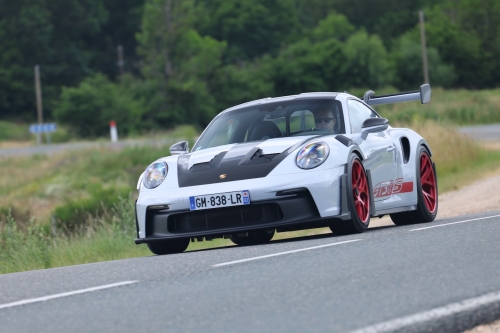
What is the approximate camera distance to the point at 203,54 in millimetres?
79000

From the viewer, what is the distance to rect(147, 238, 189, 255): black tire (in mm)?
8938

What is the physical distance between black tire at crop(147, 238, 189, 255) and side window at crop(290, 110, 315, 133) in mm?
1469

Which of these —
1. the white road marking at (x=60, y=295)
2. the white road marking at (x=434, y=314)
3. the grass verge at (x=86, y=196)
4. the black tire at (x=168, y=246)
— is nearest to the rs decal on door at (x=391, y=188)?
the black tire at (x=168, y=246)

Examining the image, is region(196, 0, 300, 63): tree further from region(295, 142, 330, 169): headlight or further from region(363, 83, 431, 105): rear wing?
region(295, 142, 330, 169): headlight

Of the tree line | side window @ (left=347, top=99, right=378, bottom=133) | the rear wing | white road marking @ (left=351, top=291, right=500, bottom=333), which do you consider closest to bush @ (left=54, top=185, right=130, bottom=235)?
the rear wing

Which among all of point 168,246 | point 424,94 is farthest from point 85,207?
point 168,246

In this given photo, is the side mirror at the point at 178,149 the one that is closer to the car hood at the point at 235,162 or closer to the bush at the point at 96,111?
the car hood at the point at 235,162

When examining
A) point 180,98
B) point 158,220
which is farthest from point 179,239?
point 180,98

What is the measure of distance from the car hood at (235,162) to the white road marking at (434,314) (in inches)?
142

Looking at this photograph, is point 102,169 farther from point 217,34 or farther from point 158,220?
point 217,34

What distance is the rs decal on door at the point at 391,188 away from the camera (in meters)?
9.40

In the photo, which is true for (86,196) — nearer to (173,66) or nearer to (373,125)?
(373,125)

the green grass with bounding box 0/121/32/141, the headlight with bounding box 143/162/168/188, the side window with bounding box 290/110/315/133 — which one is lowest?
the green grass with bounding box 0/121/32/141

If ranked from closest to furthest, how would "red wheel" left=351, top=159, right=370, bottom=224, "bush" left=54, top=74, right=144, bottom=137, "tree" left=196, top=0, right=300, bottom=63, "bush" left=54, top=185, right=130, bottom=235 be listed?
"red wheel" left=351, top=159, right=370, bottom=224, "bush" left=54, top=185, right=130, bottom=235, "bush" left=54, top=74, right=144, bottom=137, "tree" left=196, top=0, right=300, bottom=63
